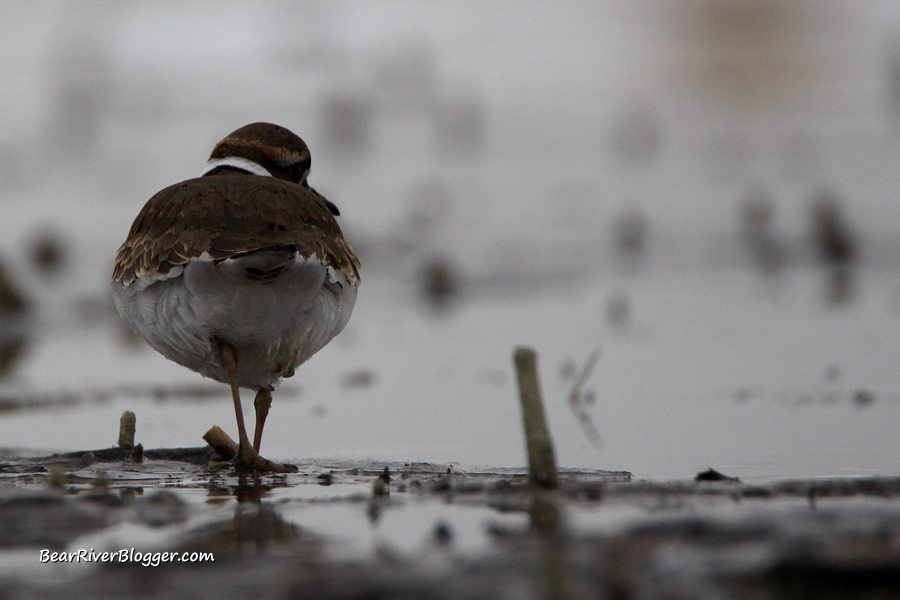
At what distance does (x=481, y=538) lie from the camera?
304 centimetres

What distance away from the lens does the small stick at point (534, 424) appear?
346cm

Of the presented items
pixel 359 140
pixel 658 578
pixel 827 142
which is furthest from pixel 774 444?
pixel 827 142

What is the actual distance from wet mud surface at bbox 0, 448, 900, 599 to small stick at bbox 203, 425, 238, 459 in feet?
2.11

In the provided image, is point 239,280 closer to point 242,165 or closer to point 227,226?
point 227,226

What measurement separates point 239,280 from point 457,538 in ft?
6.66

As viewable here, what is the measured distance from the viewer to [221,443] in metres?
5.05

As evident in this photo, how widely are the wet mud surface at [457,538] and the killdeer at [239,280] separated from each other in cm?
84

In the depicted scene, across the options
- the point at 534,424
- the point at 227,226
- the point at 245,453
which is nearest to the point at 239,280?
the point at 227,226

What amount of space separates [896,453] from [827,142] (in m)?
18.6

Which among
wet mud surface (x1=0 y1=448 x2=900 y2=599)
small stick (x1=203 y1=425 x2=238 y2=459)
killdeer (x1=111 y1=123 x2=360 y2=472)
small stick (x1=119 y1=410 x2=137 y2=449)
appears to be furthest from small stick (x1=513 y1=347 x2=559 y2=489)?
small stick (x1=119 y1=410 x2=137 y2=449)

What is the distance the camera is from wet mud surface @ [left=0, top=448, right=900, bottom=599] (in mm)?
2412

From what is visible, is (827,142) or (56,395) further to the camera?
(827,142)

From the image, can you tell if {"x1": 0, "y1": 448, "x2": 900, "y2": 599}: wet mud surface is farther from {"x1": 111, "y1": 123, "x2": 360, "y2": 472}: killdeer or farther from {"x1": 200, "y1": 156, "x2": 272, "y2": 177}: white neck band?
{"x1": 200, "y1": 156, "x2": 272, "y2": 177}: white neck band

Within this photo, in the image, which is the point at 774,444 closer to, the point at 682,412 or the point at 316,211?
the point at 682,412
